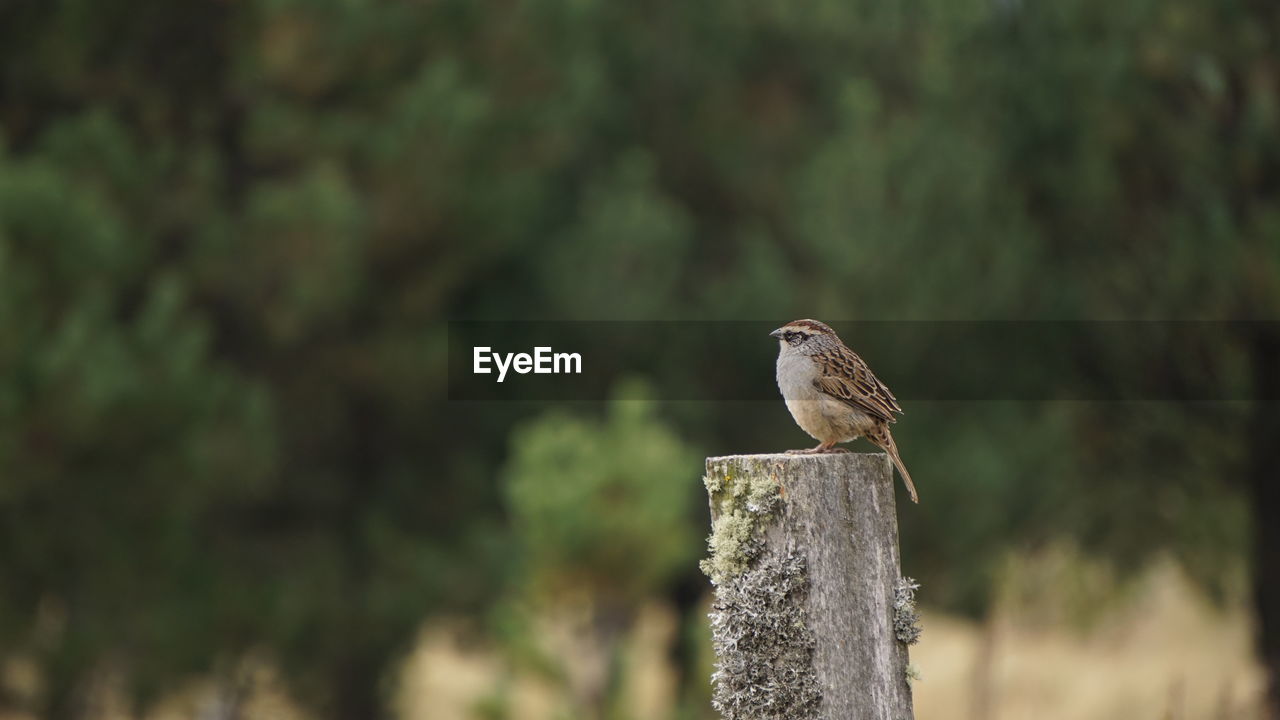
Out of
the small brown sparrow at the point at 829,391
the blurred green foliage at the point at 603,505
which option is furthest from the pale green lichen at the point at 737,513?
the blurred green foliage at the point at 603,505

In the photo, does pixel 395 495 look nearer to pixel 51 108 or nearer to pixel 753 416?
pixel 753 416

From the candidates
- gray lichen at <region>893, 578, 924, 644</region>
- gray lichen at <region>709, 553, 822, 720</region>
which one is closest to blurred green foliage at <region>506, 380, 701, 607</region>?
gray lichen at <region>709, 553, 822, 720</region>

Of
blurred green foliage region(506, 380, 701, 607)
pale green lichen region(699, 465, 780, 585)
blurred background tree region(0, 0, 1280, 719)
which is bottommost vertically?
pale green lichen region(699, 465, 780, 585)

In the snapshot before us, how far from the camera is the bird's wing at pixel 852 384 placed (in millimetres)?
3105

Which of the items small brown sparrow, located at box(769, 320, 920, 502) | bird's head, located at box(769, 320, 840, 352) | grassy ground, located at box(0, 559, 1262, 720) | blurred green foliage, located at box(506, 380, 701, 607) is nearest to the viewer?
small brown sparrow, located at box(769, 320, 920, 502)

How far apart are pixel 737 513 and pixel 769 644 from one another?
0.77 feet

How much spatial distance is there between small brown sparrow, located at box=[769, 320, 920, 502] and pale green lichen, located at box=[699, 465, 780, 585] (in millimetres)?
246

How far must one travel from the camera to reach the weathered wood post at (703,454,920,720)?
2760 millimetres

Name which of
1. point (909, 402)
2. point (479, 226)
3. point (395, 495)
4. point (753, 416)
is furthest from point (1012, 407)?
point (395, 495)

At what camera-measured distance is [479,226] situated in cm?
1116

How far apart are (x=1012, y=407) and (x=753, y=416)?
228 centimetres

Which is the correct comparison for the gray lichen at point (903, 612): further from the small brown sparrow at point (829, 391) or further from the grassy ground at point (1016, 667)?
the grassy ground at point (1016, 667)

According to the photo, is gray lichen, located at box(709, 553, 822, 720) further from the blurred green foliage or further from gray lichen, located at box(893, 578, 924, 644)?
the blurred green foliage

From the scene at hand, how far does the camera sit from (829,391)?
3.10 metres
